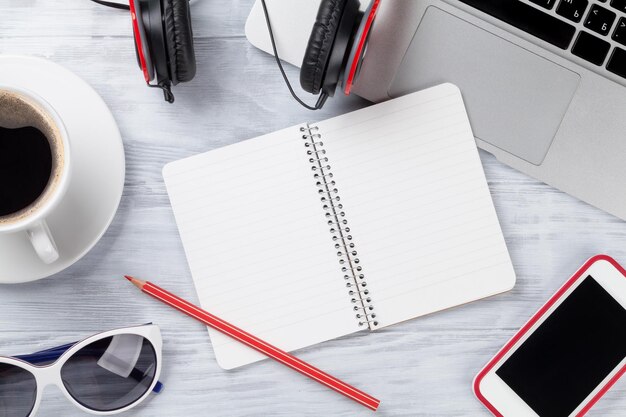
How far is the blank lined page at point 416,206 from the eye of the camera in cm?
74

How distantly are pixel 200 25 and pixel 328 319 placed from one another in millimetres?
354

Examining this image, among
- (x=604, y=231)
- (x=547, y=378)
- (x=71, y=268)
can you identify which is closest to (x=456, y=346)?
(x=547, y=378)

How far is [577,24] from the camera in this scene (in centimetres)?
69

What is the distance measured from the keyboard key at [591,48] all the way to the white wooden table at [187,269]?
0.46 ft

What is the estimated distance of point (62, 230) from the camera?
0.68 m

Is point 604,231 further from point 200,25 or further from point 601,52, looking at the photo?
point 200,25

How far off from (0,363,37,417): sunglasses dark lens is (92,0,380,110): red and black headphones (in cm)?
33

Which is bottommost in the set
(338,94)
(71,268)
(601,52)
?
(71,268)

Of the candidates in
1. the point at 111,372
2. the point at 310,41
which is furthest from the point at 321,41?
the point at 111,372

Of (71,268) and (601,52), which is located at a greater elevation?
(601,52)

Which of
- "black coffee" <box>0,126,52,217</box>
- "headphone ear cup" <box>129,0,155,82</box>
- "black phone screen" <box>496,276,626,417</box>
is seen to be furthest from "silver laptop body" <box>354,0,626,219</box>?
"black coffee" <box>0,126,52,217</box>

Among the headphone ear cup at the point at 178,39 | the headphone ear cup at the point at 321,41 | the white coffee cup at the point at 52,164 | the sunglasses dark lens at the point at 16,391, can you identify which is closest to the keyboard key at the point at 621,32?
the headphone ear cup at the point at 321,41

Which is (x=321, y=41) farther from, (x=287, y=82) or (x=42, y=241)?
(x=42, y=241)

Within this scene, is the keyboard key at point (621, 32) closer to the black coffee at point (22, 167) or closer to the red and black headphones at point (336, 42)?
the red and black headphones at point (336, 42)
